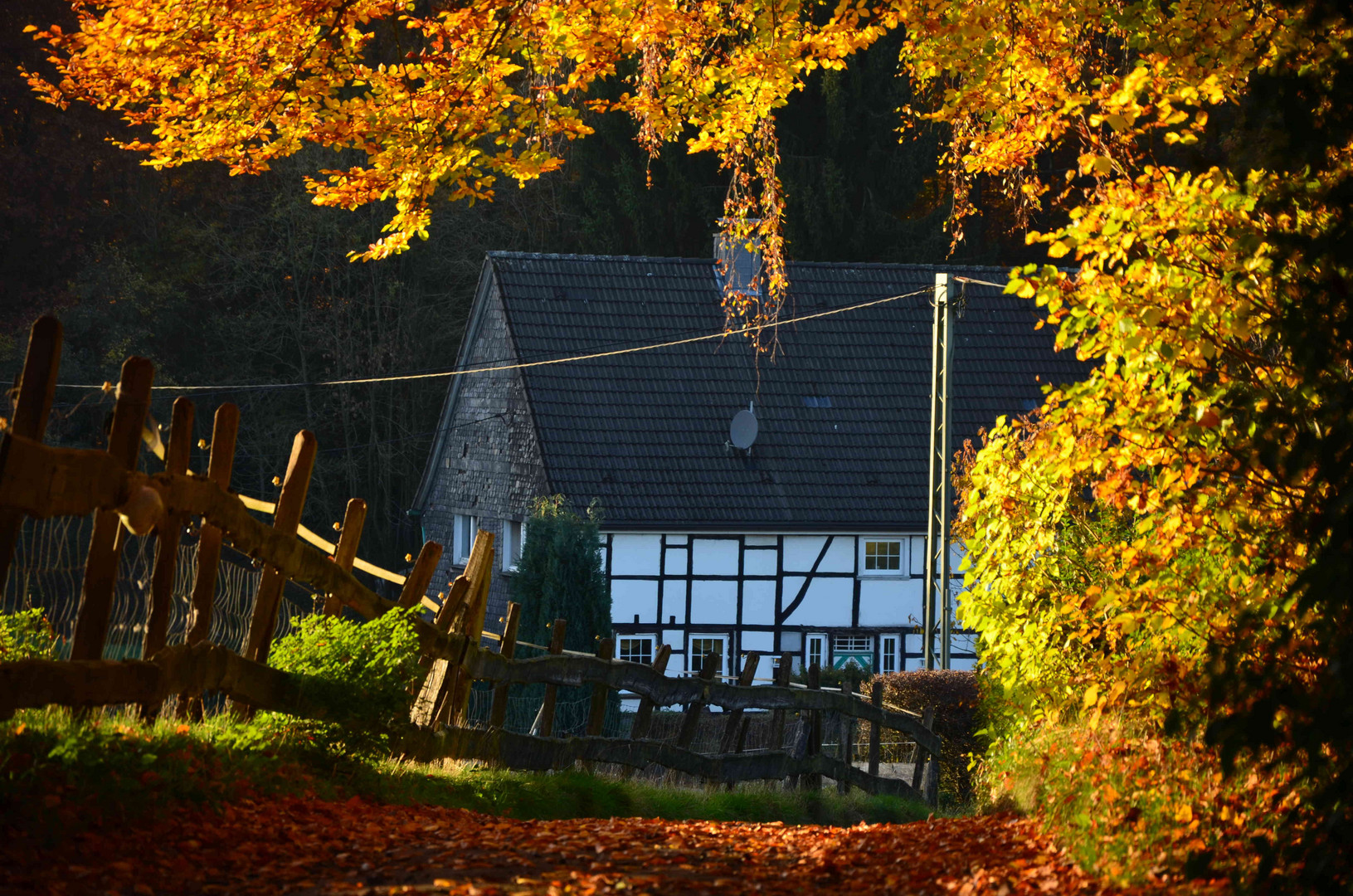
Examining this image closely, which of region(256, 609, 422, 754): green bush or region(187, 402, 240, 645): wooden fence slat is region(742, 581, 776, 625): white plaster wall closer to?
region(256, 609, 422, 754): green bush

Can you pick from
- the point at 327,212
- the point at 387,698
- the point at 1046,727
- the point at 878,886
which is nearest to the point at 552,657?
the point at 387,698

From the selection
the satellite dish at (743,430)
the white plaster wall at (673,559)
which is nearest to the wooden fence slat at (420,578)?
the white plaster wall at (673,559)

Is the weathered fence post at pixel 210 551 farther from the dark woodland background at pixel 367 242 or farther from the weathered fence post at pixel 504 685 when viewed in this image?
the dark woodland background at pixel 367 242

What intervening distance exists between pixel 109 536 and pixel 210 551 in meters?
0.82

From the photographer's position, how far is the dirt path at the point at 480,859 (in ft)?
14.9

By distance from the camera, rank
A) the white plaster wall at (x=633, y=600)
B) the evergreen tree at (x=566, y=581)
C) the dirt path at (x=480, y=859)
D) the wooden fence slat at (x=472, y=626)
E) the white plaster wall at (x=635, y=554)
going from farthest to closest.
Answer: the white plaster wall at (x=633, y=600) → the white plaster wall at (x=635, y=554) → the evergreen tree at (x=566, y=581) → the wooden fence slat at (x=472, y=626) → the dirt path at (x=480, y=859)

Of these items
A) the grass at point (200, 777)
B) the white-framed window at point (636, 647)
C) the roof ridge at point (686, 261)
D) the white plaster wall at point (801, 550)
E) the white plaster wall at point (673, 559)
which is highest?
the roof ridge at point (686, 261)

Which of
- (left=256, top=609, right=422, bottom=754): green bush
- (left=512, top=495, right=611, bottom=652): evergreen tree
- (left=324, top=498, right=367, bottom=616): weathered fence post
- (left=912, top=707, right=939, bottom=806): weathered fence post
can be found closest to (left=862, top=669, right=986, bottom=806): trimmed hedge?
(left=912, top=707, right=939, bottom=806): weathered fence post

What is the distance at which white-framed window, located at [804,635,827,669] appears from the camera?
23766 millimetres

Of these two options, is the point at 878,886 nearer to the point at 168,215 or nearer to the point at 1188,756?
the point at 1188,756

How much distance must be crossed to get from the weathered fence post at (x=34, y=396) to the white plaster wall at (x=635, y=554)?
60.6 ft

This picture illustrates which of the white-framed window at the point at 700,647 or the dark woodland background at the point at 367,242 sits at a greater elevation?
the dark woodland background at the point at 367,242

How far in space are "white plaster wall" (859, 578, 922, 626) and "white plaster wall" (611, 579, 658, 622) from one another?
3432 mm

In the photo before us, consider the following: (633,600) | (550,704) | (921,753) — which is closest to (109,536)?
A: (550,704)
